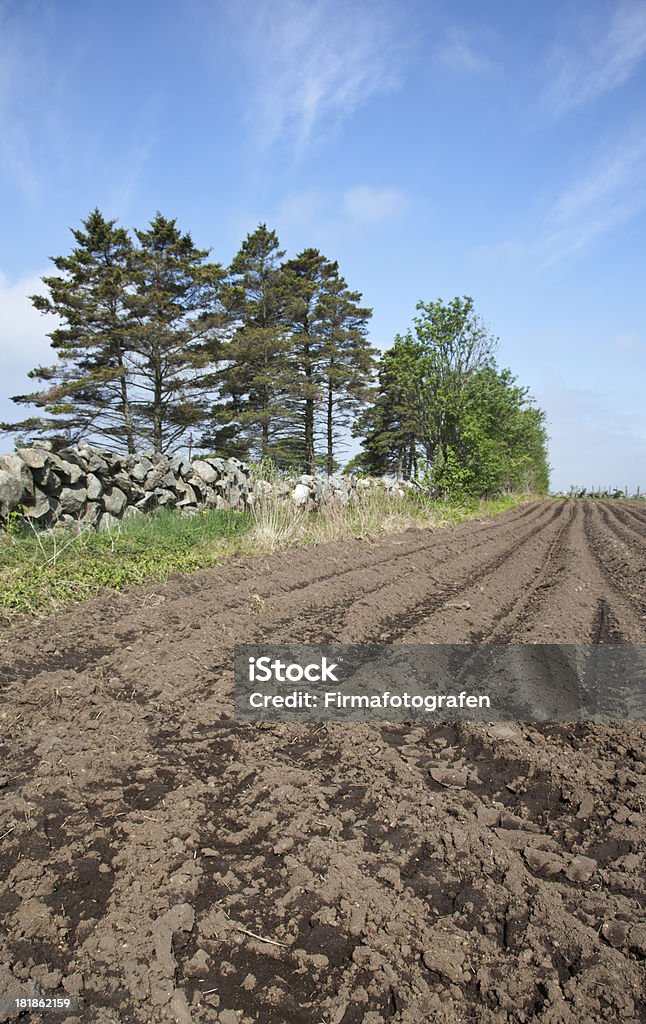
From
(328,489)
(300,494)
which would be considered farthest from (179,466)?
(328,489)

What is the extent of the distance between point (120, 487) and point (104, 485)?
0.33m

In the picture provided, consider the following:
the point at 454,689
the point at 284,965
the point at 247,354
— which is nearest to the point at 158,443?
the point at 247,354

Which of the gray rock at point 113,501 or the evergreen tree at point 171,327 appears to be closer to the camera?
the gray rock at point 113,501

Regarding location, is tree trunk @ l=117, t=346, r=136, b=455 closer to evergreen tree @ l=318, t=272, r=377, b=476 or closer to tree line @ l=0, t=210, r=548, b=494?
tree line @ l=0, t=210, r=548, b=494

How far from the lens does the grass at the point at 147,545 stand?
496cm

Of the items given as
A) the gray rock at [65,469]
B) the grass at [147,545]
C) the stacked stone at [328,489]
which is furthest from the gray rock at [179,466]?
the gray rock at [65,469]

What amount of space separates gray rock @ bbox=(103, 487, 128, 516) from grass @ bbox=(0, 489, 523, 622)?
1.28ft

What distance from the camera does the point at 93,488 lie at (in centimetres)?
782

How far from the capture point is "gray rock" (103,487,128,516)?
320 inches

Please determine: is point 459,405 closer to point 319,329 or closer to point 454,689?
point 319,329

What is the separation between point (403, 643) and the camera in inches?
155

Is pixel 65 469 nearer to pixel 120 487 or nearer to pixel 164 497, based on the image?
pixel 120 487

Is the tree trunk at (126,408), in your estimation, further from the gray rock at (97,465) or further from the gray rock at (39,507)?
the gray rock at (39,507)

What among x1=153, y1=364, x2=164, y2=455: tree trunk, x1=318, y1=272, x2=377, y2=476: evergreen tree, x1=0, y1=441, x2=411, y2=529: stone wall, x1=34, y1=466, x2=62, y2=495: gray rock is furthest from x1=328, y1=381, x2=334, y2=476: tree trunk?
x1=34, y1=466, x2=62, y2=495: gray rock
